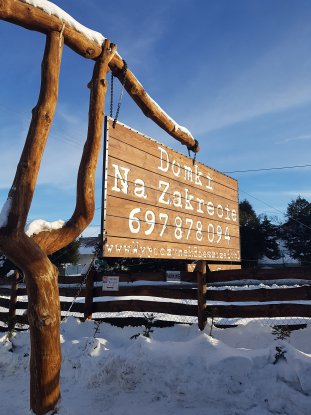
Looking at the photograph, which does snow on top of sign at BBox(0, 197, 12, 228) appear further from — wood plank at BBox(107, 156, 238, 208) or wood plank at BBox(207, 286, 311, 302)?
wood plank at BBox(207, 286, 311, 302)

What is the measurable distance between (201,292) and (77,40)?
497 centimetres

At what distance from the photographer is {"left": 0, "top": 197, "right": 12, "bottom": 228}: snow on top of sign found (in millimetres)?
3250

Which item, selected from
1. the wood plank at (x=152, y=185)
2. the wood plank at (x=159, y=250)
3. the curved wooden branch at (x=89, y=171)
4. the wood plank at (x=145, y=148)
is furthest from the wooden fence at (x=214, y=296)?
the curved wooden branch at (x=89, y=171)

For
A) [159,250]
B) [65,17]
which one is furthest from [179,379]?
[65,17]

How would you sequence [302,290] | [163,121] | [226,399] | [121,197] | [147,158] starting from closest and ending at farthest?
[226,399], [121,197], [147,158], [163,121], [302,290]

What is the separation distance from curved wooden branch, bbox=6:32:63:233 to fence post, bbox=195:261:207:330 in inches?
172

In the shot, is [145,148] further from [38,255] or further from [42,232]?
[38,255]

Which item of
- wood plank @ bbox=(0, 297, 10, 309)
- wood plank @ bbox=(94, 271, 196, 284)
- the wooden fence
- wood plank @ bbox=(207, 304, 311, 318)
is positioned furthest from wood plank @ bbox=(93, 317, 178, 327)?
wood plank @ bbox=(0, 297, 10, 309)

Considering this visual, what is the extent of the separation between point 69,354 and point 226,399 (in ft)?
9.67

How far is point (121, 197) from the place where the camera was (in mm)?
4938

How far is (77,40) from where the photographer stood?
3979mm

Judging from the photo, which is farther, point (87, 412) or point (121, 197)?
point (121, 197)

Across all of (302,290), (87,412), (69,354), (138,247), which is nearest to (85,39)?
(138,247)

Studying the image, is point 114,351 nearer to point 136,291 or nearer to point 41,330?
point 136,291
